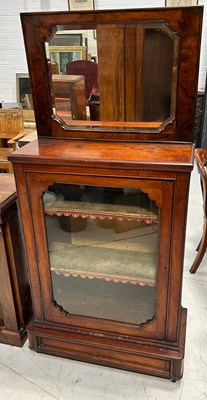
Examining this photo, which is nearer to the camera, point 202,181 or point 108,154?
point 108,154

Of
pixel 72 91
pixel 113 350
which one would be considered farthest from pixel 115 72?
pixel 113 350

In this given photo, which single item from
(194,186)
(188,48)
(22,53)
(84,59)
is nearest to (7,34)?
(22,53)

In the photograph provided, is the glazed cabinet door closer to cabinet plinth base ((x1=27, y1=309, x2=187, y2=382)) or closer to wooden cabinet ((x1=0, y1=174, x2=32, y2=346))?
cabinet plinth base ((x1=27, y1=309, x2=187, y2=382))

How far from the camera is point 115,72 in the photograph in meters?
1.22

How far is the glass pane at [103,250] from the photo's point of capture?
1277mm

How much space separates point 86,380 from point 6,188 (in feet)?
2.99

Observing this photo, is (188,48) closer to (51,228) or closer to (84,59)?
(84,59)

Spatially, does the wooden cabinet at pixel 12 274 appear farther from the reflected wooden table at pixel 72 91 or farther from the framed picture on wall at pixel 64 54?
the framed picture on wall at pixel 64 54

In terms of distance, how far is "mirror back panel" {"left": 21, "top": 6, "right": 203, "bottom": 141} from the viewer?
1.11 metres

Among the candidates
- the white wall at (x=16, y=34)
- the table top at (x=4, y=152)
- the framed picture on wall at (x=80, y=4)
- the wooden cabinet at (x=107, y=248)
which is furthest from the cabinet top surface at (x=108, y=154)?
the framed picture on wall at (x=80, y=4)

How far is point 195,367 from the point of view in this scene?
5.01ft

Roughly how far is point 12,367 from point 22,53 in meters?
3.90

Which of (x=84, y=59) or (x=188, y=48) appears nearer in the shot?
(x=188, y=48)

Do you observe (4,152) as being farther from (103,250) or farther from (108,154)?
(108,154)
